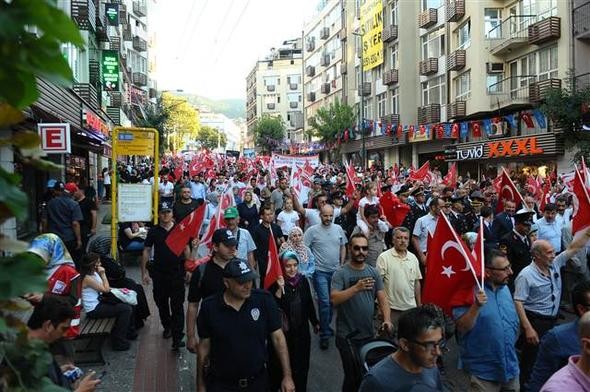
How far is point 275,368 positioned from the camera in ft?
16.3

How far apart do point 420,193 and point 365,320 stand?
6488 millimetres

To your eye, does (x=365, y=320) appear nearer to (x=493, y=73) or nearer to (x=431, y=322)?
(x=431, y=322)

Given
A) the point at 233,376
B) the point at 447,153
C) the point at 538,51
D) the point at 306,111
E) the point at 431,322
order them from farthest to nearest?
the point at 306,111
the point at 447,153
the point at 538,51
the point at 233,376
the point at 431,322

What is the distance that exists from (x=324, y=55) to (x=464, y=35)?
31471mm

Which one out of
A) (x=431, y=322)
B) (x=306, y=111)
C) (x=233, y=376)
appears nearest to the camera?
(x=431, y=322)

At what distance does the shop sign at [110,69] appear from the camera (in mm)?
29141

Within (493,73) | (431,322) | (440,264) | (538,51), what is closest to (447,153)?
(493,73)

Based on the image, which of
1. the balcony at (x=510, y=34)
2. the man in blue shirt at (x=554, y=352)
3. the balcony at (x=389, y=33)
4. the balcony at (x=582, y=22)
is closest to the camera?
the man in blue shirt at (x=554, y=352)

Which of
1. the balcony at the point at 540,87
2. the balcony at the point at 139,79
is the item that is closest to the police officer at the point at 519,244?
the balcony at the point at 540,87

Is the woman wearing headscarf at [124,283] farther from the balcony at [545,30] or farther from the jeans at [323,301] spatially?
the balcony at [545,30]

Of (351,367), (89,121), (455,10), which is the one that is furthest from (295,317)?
(455,10)

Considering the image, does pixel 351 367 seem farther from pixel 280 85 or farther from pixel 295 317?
pixel 280 85

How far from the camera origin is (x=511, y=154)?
2991 centimetres

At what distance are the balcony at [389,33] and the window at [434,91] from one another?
464cm
